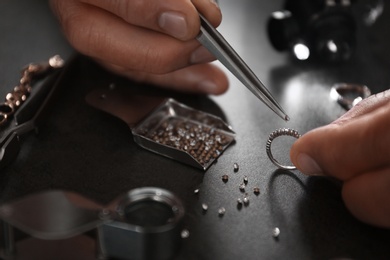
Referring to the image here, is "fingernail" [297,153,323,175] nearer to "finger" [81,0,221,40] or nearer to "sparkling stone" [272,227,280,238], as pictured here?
"sparkling stone" [272,227,280,238]

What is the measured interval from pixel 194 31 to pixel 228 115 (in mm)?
142

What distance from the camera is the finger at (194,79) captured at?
925mm

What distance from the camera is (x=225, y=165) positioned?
2.63 feet

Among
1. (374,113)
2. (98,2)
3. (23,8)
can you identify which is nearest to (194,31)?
(98,2)

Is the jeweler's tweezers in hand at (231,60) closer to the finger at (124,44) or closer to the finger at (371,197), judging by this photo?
the finger at (124,44)

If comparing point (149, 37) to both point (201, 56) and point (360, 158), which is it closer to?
point (201, 56)

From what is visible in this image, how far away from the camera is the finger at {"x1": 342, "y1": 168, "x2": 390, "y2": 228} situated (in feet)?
2.24

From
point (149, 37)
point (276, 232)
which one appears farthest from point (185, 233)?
point (149, 37)

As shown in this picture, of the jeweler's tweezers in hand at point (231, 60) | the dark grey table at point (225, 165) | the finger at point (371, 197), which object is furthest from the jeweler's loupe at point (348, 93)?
the finger at point (371, 197)

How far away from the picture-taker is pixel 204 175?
0.78 m

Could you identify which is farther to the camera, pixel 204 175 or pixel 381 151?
pixel 204 175

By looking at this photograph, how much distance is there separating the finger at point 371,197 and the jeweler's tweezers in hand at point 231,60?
0.52ft

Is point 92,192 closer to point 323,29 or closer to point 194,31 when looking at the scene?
point 194,31

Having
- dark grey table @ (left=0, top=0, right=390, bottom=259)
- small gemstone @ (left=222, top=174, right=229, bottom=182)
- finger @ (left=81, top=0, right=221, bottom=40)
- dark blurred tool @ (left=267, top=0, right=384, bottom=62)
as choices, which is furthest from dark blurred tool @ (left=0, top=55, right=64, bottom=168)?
dark blurred tool @ (left=267, top=0, right=384, bottom=62)
